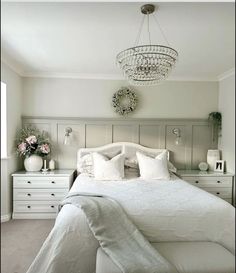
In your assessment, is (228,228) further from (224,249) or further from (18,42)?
(18,42)

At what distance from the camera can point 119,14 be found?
802 mm

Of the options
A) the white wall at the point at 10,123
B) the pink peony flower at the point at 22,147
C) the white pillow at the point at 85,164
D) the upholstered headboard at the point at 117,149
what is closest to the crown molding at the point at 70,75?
the white wall at the point at 10,123

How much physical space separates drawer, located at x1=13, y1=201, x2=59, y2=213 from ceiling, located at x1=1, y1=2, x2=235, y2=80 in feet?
2.23

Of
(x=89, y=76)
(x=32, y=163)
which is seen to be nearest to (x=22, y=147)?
(x=32, y=163)

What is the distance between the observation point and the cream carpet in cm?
71

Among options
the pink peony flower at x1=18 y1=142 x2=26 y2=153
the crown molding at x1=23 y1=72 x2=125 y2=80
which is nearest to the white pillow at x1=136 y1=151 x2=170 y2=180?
the crown molding at x1=23 y1=72 x2=125 y2=80

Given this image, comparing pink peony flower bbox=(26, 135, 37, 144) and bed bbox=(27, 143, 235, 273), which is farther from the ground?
pink peony flower bbox=(26, 135, 37, 144)

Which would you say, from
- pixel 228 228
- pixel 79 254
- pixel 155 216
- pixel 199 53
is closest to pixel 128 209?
pixel 155 216

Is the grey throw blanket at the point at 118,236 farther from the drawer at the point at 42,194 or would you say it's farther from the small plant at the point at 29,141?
the small plant at the point at 29,141

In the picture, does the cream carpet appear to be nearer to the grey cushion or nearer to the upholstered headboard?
the grey cushion

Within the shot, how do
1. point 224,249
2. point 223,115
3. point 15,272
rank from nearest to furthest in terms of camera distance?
point 224,249 → point 15,272 → point 223,115

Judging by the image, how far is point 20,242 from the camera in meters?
0.89

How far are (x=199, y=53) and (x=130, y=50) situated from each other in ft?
0.94

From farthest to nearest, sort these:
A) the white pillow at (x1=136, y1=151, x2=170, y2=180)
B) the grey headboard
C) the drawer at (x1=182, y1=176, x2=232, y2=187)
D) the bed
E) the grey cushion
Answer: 1. the white pillow at (x1=136, y1=151, x2=170, y2=180)
2. the grey headboard
3. the drawer at (x1=182, y1=176, x2=232, y2=187)
4. the bed
5. the grey cushion
